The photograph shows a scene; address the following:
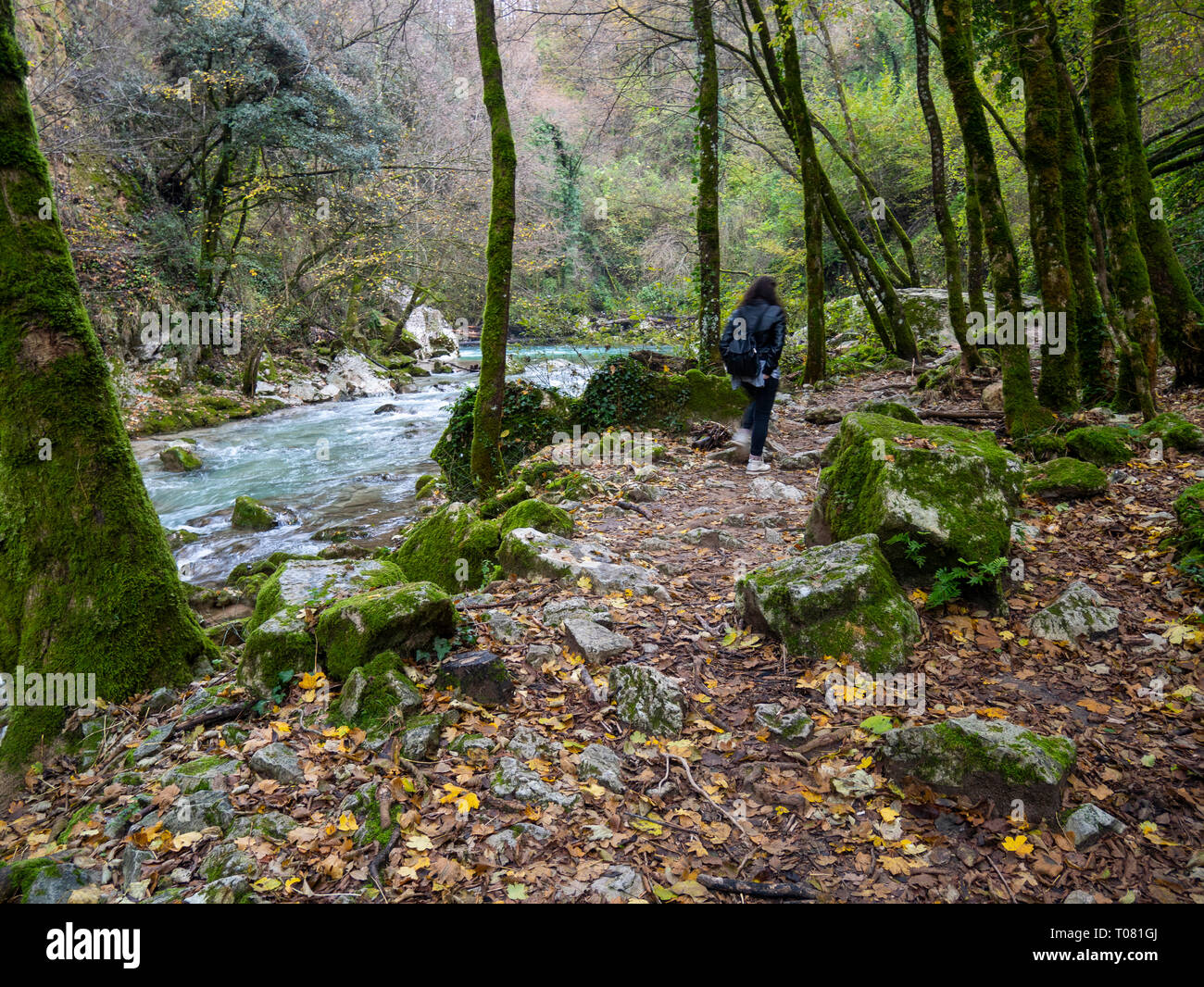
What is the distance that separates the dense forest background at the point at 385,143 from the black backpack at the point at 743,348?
3680 mm

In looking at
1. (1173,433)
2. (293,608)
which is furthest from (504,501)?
(1173,433)

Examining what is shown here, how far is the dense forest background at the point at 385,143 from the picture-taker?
1250 centimetres

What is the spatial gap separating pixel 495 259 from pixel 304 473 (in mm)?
8205

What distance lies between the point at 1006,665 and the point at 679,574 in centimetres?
244

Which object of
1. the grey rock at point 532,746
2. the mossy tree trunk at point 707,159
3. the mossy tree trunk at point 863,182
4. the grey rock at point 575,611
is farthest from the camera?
the mossy tree trunk at point 863,182

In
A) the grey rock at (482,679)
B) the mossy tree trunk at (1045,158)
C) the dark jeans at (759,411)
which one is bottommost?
the grey rock at (482,679)

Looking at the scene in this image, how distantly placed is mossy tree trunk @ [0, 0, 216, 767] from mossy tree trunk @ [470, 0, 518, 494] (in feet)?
13.3

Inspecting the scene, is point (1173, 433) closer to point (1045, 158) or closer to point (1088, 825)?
point (1045, 158)

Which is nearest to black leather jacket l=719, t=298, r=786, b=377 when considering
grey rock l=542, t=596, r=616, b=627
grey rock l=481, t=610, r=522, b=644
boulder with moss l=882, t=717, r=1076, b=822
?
grey rock l=542, t=596, r=616, b=627

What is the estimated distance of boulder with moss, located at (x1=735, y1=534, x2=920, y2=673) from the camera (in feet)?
11.9

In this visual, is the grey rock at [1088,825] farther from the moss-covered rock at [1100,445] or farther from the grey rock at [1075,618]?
the moss-covered rock at [1100,445]

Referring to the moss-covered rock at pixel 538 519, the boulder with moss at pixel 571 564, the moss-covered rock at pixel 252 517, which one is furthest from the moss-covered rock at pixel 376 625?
the moss-covered rock at pixel 252 517

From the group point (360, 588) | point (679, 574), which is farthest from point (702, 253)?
point (360, 588)

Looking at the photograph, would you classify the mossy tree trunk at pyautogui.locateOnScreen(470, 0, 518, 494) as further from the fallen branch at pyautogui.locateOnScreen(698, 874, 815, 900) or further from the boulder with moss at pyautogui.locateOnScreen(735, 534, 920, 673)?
the fallen branch at pyautogui.locateOnScreen(698, 874, 815, 900)
